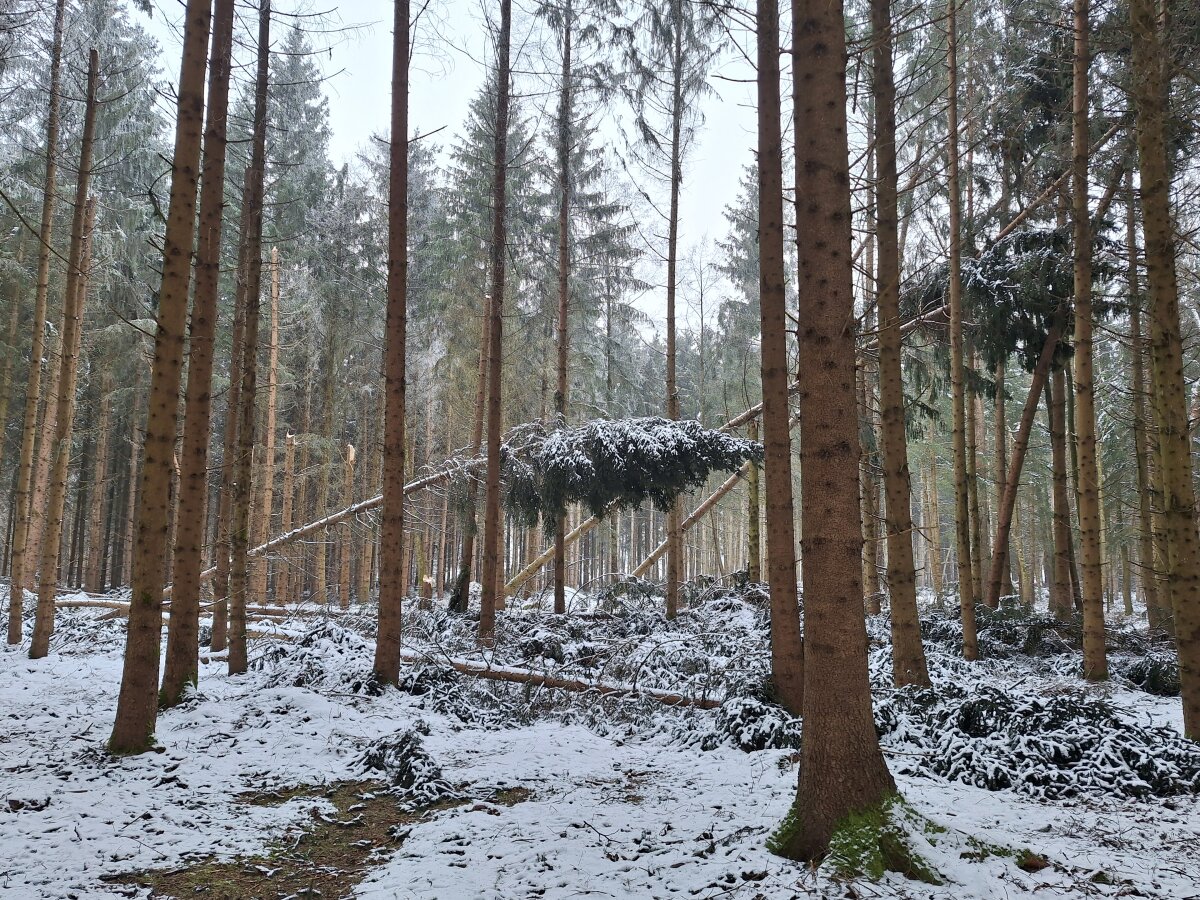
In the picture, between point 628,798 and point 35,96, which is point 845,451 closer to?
point 628,798

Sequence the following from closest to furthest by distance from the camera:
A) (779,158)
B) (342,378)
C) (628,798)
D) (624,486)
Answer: (628,798), (779,158), (624,486), (342,378)

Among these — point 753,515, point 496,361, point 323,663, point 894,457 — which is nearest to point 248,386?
point 496,361

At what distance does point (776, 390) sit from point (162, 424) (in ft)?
17.5

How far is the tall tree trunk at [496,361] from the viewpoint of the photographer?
31.5ft

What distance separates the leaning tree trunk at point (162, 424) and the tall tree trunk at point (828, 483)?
4786 millimetres

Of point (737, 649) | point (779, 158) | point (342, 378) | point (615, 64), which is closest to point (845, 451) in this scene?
point (779, 158)

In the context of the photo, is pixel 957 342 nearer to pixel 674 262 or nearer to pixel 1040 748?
pixel 1040 748

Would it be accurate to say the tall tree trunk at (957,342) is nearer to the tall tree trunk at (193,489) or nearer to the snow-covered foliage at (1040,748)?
the snow-covered foliage at (1040,748)

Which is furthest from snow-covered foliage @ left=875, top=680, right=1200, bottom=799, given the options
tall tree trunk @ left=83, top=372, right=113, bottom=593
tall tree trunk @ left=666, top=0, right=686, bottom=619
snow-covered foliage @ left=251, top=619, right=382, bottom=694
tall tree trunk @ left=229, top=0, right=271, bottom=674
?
tall tree trunk @ left=83, top=372, right=113, bottom=593

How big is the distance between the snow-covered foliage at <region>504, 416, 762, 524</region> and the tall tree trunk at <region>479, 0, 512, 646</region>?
1195 millimetres

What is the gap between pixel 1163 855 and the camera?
3.54 meters

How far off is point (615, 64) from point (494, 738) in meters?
11.8

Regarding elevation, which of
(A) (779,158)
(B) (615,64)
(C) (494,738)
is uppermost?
(B) (615,64)

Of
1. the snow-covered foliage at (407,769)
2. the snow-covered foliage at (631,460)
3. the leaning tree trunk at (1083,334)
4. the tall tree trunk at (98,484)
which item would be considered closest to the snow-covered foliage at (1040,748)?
the leaning tree trunk at (1083,334)
